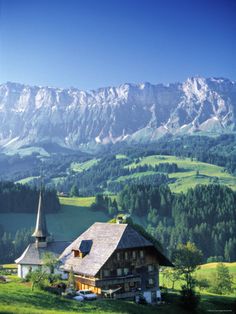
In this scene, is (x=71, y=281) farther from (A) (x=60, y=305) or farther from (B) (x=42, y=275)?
(A) (x=60, y=305)

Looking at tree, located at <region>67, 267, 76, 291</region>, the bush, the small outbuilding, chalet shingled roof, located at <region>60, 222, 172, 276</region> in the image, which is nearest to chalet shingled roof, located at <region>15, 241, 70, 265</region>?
the small outbuilding

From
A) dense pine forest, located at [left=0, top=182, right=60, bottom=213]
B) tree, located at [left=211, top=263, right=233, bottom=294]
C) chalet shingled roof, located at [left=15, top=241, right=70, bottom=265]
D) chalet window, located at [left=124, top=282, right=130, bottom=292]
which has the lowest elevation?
tree, located at [left=211, top=263, right=233, bottom=294]

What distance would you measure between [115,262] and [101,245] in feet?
8.57

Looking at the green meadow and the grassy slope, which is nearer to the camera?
the green meadow

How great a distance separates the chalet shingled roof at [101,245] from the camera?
53688 mm

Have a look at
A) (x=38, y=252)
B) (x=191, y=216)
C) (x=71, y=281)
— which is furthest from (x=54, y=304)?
(x=191, y=216)

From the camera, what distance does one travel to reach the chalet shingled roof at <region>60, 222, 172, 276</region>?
2114 inches

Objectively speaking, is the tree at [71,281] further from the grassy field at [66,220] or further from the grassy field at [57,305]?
the grassy field at [66,220]

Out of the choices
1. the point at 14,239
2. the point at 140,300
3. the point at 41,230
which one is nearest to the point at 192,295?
the point at 140,300

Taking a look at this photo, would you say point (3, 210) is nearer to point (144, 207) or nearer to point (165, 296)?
point (144, 207)

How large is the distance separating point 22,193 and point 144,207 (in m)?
48.0

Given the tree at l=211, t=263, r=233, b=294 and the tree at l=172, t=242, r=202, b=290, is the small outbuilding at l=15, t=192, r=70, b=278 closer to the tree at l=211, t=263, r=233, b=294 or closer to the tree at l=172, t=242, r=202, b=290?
the tree at l=172, t=242, r=202, b=290

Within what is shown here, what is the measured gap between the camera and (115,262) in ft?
179

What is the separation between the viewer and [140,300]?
5272 cm
